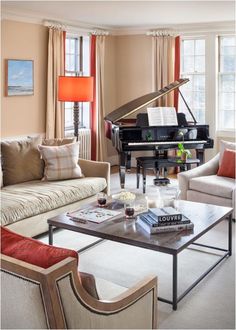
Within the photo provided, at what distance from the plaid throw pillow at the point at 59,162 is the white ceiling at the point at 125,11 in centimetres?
179

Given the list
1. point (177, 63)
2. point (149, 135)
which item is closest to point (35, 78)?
point (149, 135)

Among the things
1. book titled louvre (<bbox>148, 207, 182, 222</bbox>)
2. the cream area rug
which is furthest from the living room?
book titled louvre (<bbox>148, 207, 182, 222</bbox>)

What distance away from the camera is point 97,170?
5.32 metres

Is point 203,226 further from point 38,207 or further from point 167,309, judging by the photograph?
point 38,207

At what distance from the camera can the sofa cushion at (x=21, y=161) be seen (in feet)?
15.8

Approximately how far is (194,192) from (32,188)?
1.77 metres

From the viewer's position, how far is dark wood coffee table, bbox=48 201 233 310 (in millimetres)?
3035

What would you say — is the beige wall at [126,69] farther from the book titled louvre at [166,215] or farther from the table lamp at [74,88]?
the book titled louvre at [166,215]

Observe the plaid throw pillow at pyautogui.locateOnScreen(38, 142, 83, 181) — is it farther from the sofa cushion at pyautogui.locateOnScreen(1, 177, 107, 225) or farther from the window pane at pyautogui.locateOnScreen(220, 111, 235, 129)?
the window pane at pyautogui.locateOnScreen(220, 111, 235, 129)

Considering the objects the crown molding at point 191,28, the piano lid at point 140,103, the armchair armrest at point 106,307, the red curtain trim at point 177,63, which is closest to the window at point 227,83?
the crown molding at point 191,28

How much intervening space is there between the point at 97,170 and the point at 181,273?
2009 millimetres

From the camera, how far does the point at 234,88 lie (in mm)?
7535

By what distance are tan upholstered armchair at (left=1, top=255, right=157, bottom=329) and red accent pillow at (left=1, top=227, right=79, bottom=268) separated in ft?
0.19

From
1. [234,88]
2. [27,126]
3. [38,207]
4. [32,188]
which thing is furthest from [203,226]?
[234,88]
